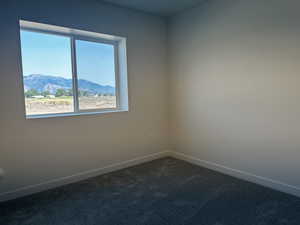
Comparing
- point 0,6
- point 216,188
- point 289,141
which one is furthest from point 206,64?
point 0,6

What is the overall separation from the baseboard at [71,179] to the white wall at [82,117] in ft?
0.18

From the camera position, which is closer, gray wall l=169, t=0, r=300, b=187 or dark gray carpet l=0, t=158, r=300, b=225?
dark gray carpet l=0, t=158, r=300, b=225

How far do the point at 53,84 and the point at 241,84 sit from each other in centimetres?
256

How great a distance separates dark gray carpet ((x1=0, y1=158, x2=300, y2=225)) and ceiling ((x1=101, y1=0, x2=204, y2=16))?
255 cm

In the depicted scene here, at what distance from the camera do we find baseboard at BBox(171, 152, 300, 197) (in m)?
2.46

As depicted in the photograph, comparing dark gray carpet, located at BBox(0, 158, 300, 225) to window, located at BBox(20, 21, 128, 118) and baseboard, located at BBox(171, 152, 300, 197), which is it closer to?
baseboard, located at BBox(171, 152, 300, 197)

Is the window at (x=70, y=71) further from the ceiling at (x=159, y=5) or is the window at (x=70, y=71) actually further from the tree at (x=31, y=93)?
the ceiling at (x=159, y=5)

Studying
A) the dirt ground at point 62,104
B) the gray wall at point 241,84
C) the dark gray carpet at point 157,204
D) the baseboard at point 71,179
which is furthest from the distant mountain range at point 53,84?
the gray wall at point 241,84

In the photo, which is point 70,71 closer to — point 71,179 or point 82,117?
point 82,117

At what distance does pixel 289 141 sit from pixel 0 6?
11.8 ft

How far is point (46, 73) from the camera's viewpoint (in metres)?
2.82

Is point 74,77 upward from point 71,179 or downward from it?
upward

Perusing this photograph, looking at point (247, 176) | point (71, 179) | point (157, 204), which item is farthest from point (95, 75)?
point (247, 176)

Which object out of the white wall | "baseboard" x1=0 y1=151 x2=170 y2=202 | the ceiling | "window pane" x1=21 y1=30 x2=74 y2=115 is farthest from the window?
"baseboard" x1=0 y1=151 x2=170 y2=202
